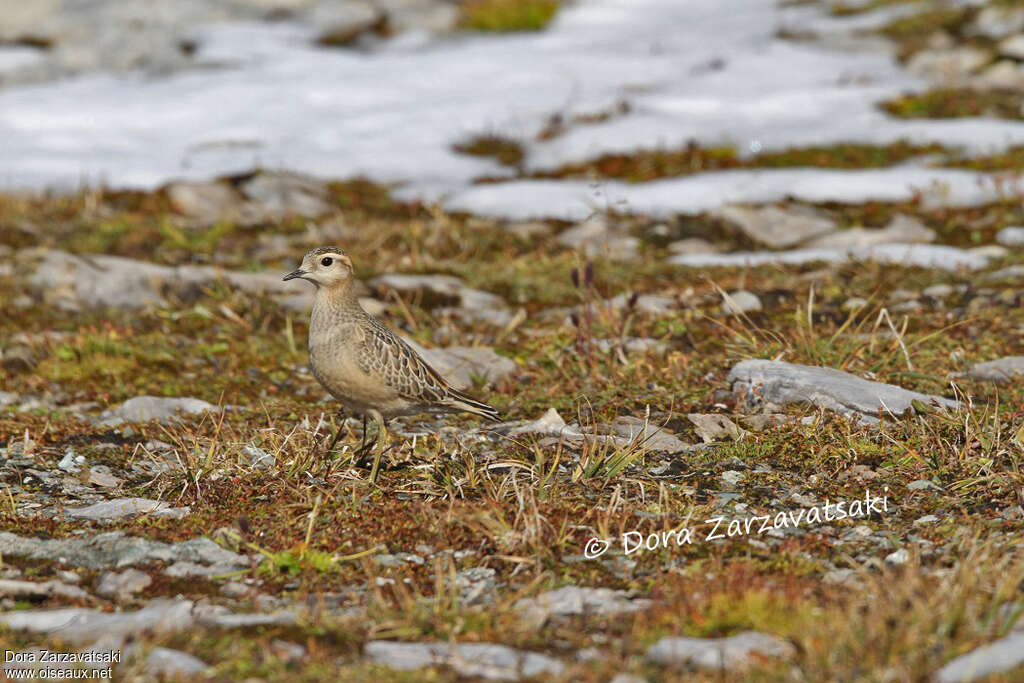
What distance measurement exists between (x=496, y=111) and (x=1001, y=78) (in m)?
8.01

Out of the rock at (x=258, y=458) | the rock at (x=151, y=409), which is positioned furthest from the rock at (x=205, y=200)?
the rock at (x=258, y=458)

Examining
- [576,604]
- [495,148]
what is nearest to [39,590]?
[576,604]

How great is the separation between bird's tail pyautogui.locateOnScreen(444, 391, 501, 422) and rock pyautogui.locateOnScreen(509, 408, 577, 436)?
0.88 feet

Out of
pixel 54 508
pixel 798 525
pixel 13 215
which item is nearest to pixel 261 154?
pixel 13 215

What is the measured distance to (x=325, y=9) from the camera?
2408 centimetres

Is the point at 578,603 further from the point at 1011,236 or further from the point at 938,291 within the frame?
the point at 1011,236

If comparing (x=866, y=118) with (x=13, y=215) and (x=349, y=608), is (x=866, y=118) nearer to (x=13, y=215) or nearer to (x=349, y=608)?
(x=13, y=215)

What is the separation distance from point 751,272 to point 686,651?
7.47 m

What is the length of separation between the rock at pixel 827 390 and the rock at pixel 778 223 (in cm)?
475

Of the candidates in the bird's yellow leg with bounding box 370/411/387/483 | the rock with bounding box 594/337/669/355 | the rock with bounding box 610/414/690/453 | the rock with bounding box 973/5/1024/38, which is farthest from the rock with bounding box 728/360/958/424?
the rock with bounding box 973/5/1024/38

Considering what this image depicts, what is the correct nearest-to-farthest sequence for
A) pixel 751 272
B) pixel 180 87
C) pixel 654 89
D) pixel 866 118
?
1. pixel 751 272
2. pixel 866 118
3. pixel 654 89
4. pixel 180 87

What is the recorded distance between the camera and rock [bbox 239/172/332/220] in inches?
555

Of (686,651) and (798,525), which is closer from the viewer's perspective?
(686,651)

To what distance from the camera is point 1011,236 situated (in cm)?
1212
